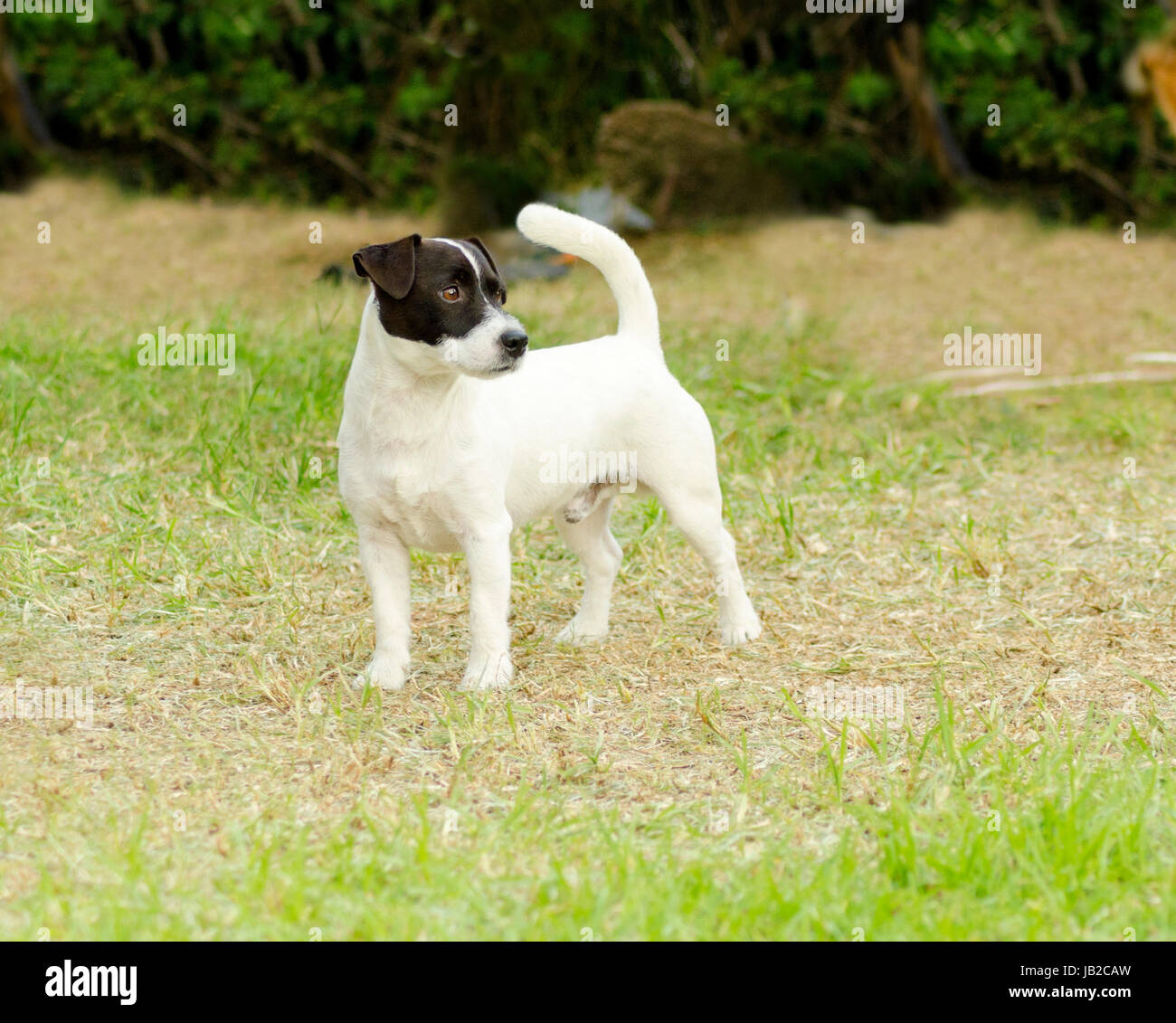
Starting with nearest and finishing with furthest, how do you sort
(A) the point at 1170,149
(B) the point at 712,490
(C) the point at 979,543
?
(B) the point at 712,490 < (C) the point at 979,543 < (A) the point at 1170,149

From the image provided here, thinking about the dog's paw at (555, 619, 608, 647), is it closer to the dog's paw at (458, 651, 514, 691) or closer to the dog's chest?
the dog's paw at (458, 651, 514, 691)

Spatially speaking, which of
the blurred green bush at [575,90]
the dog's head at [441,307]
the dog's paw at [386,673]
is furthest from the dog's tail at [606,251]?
the blurred green bush at [575,90]

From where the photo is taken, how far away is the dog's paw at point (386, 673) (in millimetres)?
4012

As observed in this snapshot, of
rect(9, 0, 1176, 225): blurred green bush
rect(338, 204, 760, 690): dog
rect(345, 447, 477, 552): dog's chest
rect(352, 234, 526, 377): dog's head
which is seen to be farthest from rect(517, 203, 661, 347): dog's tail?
rect(9, 0, 1176, 225): blurred green bush

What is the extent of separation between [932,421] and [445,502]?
4.08 metres

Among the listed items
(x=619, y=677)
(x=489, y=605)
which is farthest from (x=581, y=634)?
(x=489, y=605)

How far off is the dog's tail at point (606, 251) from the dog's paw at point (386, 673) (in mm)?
1237

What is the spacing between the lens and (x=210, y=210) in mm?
11969

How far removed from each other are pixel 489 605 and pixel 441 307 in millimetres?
Result: 831

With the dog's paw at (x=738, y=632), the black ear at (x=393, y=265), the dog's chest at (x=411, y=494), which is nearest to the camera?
the black ear at (x=393, y=265)

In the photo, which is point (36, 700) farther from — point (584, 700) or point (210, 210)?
point (210, 210)

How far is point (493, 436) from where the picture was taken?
3.90 metres

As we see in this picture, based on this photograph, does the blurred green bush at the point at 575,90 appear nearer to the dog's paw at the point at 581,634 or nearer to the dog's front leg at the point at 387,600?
the dog's paw at the point at 581,634
